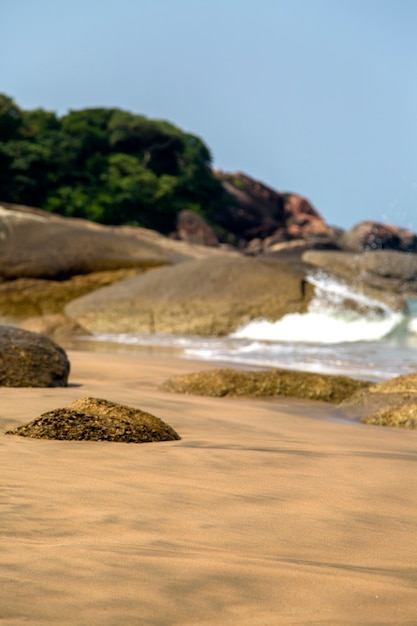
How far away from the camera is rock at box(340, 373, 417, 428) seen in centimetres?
618

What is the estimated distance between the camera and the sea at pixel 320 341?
1174 cm

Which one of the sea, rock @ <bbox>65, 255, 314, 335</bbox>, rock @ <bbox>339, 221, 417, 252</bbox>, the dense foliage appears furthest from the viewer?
rock @ <bbox>339, 221, 417, 252</bbox>

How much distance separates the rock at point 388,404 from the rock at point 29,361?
2147 millimetres

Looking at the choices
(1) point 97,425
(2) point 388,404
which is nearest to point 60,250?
(2) point 388,404

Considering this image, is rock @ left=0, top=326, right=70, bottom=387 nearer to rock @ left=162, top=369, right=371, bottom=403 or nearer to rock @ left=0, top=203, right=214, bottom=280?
rock @ left=162, top=369, right=371, bottom=403

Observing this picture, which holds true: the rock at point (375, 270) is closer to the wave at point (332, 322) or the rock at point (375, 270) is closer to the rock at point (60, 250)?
the wave at point (332, 322)

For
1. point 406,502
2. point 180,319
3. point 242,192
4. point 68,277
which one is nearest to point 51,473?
point 406,502

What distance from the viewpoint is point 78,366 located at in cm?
923

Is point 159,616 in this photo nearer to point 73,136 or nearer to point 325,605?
→ point 325,605

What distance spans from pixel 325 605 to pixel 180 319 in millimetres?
Answer: 15832

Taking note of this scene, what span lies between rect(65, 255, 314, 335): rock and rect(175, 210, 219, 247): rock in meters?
43.5

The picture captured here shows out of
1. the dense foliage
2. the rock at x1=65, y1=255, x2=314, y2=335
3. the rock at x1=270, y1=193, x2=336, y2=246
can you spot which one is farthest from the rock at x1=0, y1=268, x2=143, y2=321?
the rock at x1=270, y1=193, x2=336, y2=246

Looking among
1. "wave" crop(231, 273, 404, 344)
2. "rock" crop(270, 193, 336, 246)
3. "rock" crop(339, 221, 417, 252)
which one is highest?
"rock" crop(270, 193, 336, 246)

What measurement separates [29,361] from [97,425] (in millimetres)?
2568
